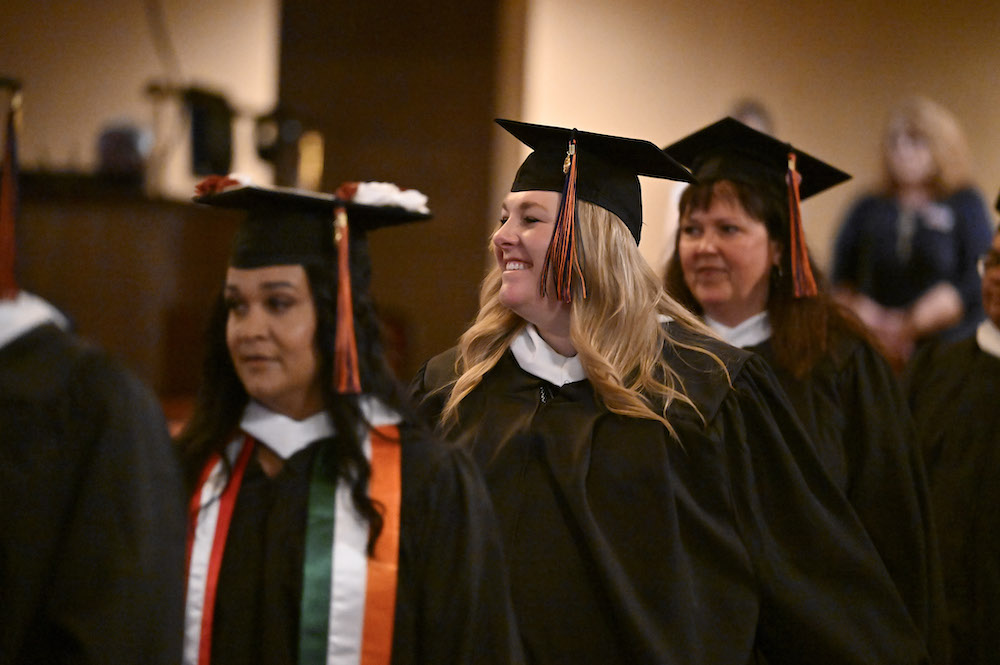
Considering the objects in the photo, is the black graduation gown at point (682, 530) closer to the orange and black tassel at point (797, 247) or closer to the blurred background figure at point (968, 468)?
the orange and black tassel at point (797, 247)

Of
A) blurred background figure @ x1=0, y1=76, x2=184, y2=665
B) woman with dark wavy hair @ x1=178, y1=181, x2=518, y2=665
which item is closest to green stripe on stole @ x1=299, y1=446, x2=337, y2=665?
woman with dark wavy hair @ x1=178, y1=181, x2=518, y2=665

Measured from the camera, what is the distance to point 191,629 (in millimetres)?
1840

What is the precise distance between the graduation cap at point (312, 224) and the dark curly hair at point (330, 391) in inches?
1.0

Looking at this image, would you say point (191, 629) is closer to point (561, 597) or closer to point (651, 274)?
point (561, 597)

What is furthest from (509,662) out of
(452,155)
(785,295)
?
(452,155)

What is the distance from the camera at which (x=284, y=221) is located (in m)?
1.99

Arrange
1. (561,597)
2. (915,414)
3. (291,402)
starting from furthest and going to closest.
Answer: (915,414) → (561,597) → (291,402)

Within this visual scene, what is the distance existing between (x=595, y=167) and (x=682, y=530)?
884 millimetres

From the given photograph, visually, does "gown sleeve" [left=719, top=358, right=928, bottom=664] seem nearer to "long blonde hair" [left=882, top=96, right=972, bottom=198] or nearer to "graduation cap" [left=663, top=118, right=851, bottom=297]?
"graduation cap" [left=663, top=118, right=851, bottom=297]

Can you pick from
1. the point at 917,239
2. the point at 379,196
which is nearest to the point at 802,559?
the point at 379,196

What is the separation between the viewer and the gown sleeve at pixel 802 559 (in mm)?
2408

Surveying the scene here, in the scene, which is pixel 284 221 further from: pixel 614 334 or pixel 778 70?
pixel 778 70

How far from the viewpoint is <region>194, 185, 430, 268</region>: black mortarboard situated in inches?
76.9

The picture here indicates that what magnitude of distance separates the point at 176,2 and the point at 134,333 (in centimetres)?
333
